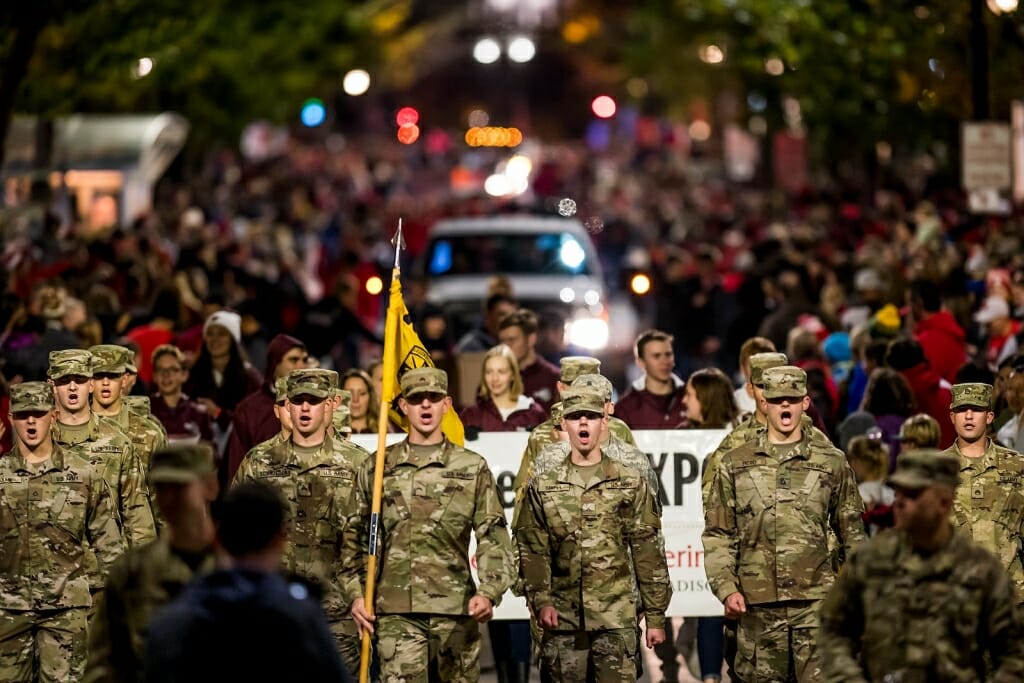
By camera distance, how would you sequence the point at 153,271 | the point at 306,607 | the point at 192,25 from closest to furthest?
the point at 306,607
the point at 153,271
the point at 192,25

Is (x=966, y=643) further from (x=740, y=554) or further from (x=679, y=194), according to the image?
(x=679, y=194)

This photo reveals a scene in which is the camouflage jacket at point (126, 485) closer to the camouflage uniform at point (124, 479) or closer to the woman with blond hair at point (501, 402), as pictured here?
the camouflage uniform at point (124, 479)

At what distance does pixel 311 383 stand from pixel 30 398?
134 cm

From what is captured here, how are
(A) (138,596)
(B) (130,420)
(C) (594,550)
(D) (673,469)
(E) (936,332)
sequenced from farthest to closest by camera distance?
(E) (936,332) → (D) (673,469) → (B) (130,420) → (C) (594,550) → (A) (138,596)

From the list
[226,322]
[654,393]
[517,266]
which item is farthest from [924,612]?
[517,266]

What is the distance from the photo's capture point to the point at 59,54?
31.0m

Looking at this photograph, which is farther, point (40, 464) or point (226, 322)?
point (226, 322)

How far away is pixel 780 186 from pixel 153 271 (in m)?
27.8

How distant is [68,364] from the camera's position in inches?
464

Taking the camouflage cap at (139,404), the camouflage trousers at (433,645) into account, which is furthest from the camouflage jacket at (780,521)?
the camouflage cap at (139,404)

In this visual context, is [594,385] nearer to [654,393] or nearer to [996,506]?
[996,506]

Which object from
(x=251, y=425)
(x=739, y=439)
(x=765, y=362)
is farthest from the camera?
(x=251, y=425)

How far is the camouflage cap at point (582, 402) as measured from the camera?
10867 mm

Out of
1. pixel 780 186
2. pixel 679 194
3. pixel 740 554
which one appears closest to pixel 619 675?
pixel 740 554
